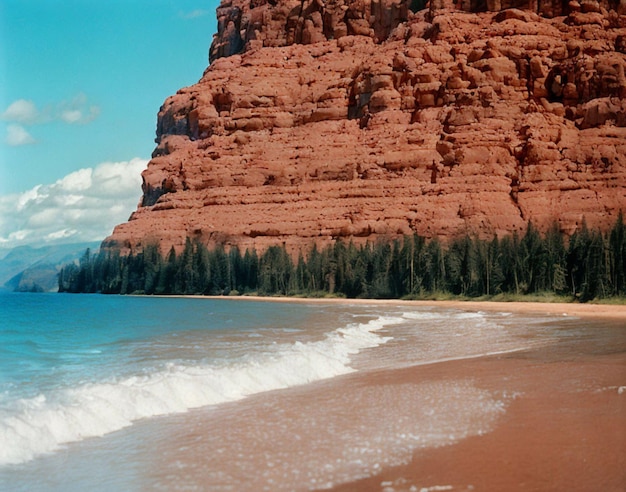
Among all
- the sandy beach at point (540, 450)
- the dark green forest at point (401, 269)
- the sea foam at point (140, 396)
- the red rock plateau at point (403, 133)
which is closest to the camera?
the sandy beach at point (540, 450)

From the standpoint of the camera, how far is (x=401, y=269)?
81.8 meters

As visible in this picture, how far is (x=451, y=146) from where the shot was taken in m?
109

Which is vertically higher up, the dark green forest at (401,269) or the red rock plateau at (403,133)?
the red rock plateau at (403,133)

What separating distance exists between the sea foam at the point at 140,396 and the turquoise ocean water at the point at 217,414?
0.03m

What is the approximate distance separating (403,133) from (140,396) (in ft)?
351

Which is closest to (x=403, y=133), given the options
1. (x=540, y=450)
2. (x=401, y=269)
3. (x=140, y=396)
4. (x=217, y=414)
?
(x=401, y=269)

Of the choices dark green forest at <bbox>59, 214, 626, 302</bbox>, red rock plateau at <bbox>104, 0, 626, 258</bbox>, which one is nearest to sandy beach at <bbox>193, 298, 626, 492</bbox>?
dark green forest at <bbox>59, 214, 626, 302</bbox>

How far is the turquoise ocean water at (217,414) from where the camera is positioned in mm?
9070

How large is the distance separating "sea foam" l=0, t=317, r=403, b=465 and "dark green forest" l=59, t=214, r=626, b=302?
4864 centimetres

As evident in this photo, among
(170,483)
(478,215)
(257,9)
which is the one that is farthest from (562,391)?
(257,9)

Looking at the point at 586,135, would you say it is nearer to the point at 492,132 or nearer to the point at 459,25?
the point at 492,132

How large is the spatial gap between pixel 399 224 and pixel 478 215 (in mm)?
11476

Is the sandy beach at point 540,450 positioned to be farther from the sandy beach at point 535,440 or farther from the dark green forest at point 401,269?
the dark green forest at point 401,269

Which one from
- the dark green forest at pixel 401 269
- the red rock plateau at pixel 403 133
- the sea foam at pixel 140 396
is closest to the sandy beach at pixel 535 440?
the sea foam at pixel 140 396
